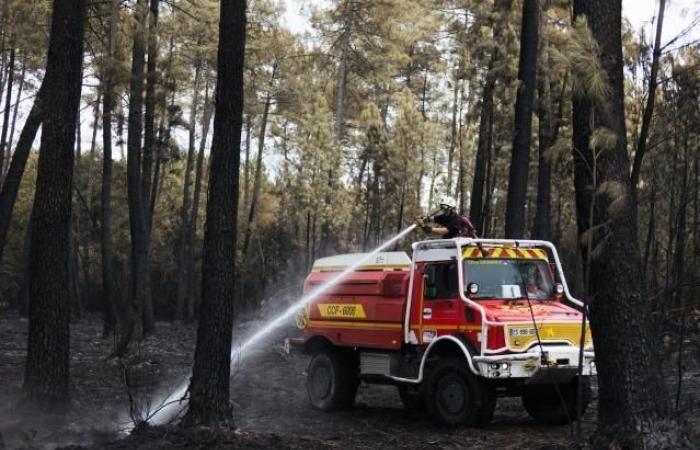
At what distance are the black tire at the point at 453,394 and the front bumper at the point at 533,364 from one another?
1.16ft

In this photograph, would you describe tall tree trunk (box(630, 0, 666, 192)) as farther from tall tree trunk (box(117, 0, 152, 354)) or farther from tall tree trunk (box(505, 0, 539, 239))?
tall tree trunk (box(117, 0, 152, 354))

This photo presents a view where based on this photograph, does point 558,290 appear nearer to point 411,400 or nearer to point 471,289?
point 471,289

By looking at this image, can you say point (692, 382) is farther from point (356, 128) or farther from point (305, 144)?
point (356, 128)

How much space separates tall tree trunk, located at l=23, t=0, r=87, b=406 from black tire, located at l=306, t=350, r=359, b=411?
163 inches

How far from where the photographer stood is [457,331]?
10375 millimetres

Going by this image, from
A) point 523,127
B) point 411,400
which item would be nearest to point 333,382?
point 411,400

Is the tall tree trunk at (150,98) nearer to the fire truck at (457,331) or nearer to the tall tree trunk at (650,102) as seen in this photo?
the fire truck at (457,331)

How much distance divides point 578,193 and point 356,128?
3102 centimetres

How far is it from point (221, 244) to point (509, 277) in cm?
433

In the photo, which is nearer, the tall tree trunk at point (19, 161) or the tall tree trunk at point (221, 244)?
the tall tree trunk at point (221, 244)

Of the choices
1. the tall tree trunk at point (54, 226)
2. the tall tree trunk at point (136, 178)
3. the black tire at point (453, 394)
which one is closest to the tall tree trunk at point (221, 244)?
the tall tree trunk at point (54, 226)

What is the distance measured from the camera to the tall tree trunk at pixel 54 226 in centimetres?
1004

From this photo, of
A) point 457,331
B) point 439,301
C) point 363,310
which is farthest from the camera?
point 363,310

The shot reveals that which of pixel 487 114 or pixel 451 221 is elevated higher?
pixel 487 114
